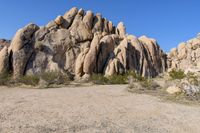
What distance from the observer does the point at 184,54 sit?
45.1 metres

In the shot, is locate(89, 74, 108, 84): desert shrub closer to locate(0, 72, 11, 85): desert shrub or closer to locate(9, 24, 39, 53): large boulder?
locate(0, 72, 11, 85): desert shrub

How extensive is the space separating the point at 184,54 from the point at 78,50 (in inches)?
782

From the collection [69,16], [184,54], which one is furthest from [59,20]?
[184,54]

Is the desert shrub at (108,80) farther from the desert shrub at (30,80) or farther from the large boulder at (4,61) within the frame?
the large boulder at (4,61)

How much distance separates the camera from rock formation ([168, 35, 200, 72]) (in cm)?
4212

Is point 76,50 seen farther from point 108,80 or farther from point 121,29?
point 121,29

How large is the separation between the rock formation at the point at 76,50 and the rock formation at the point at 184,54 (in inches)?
181

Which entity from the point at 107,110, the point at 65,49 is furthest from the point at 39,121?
the point at 65,49

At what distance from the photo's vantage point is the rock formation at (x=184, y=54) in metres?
42.1

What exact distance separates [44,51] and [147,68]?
45.5 feet

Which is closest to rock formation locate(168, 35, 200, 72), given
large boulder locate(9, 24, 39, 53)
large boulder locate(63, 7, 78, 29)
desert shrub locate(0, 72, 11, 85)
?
large boulder locate(63, 7, 78, 29)

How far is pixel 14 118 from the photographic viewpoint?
827 centimetres

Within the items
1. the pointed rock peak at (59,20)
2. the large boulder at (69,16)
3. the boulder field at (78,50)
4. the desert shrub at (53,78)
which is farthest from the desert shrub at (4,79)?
the large boulder at (69,16)

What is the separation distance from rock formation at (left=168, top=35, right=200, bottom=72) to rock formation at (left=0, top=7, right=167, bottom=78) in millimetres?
4593
